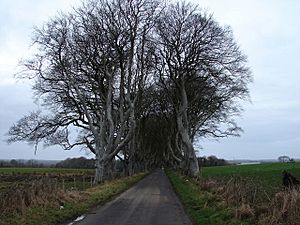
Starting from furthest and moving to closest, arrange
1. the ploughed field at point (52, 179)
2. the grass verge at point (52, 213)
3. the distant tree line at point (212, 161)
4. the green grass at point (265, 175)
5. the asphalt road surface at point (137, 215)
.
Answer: the distant tree line at point (212, 161)
the ploughed field at point (52, 179)
the green grass at point (265, 175)
the asphalt road surface at point (137, 215)
the grass verge at point (52, 213)

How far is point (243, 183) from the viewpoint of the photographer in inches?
651

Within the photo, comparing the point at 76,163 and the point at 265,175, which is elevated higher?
the point at 76,163

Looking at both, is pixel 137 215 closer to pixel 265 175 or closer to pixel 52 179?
pixel 52 179

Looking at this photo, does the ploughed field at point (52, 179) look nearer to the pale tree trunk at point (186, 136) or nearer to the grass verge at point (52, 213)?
the grass verge at point (52, 213)

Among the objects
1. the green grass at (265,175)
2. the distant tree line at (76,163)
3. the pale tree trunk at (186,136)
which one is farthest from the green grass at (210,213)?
the distant tree line at (76,163)

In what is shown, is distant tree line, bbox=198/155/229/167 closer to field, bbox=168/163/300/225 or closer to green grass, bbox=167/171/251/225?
green grass, bbox=167/171/251/225

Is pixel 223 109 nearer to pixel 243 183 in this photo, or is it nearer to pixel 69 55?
pixel 69 55

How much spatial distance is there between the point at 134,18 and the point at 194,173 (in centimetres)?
1438

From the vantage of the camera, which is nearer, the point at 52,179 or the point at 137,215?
the point at 137,215

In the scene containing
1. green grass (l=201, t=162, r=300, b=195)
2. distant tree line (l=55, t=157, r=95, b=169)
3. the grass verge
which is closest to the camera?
the grass verge

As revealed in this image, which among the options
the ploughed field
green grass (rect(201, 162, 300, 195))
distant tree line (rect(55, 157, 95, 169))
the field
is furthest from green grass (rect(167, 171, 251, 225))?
distant tree line (rect(55, 157, 95, 169))

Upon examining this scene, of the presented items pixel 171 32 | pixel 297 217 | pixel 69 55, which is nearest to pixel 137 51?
pixel 171 32

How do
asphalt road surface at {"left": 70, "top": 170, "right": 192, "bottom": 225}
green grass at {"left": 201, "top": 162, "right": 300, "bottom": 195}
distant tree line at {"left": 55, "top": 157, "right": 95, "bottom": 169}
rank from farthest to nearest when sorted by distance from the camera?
distant tree line at {"left": 55, "top": 157, "right": 95, "bottom": 169}
green grass at {"left": 201, "top": 162, "right": 300, "bottom": 195}
asphalt road surface at {"left": 70, "top": 170, "right": 192, "bottom": 225}

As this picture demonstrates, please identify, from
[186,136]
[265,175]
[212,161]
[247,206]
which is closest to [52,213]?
[247,206]
